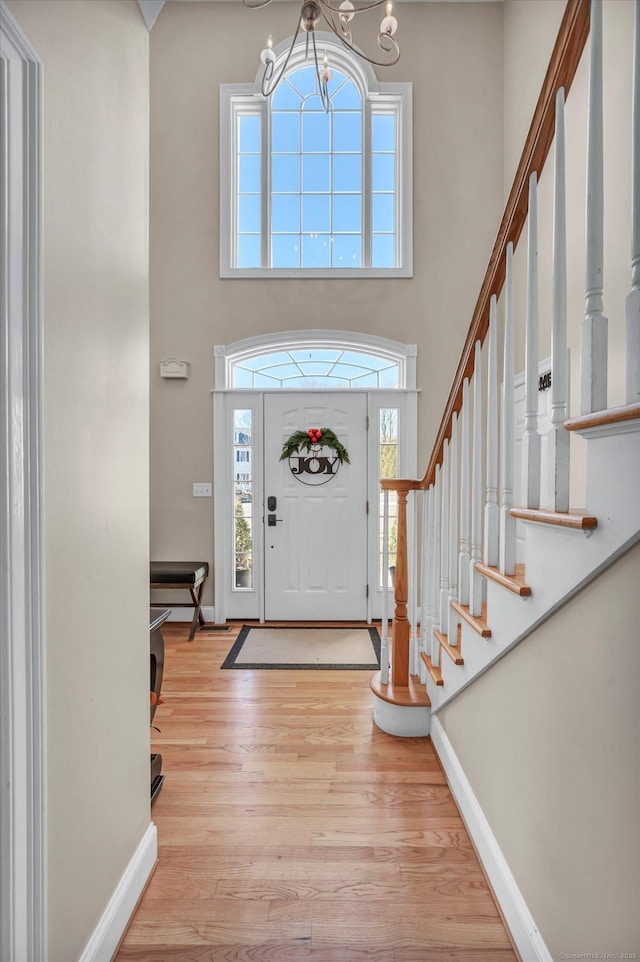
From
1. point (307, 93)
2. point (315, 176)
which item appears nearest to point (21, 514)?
point (315, 176)

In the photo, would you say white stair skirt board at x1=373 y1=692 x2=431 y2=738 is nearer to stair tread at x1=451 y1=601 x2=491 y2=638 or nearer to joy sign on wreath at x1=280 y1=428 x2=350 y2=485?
stair tread at x1=451 y1=601 x2=491 y2=638

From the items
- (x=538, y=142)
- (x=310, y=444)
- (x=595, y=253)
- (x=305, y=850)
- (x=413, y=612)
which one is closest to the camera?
(x=595, y=253)

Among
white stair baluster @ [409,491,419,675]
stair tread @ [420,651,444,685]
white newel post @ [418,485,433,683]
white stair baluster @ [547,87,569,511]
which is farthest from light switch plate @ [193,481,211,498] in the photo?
white stair baluster @ [547,87,569,511]

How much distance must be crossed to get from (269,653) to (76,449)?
2.88m

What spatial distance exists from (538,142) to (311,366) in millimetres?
3426

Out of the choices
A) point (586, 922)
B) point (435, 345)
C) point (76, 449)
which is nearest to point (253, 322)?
point (435, 345)

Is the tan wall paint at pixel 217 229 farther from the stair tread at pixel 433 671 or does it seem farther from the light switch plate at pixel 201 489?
the stair tread at pixel 433 671

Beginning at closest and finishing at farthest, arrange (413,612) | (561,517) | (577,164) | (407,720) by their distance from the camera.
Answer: (561,517) < (407,720) < (413,612) < (577,164)

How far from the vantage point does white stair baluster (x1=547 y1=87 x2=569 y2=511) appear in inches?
43.6

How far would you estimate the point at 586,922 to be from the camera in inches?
40.4

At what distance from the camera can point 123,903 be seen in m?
1.42

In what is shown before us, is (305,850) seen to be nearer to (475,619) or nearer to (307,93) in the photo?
(475,619)

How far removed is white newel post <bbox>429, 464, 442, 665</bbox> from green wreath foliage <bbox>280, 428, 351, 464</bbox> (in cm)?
203

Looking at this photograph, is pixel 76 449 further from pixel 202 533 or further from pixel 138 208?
pixel 202 533
